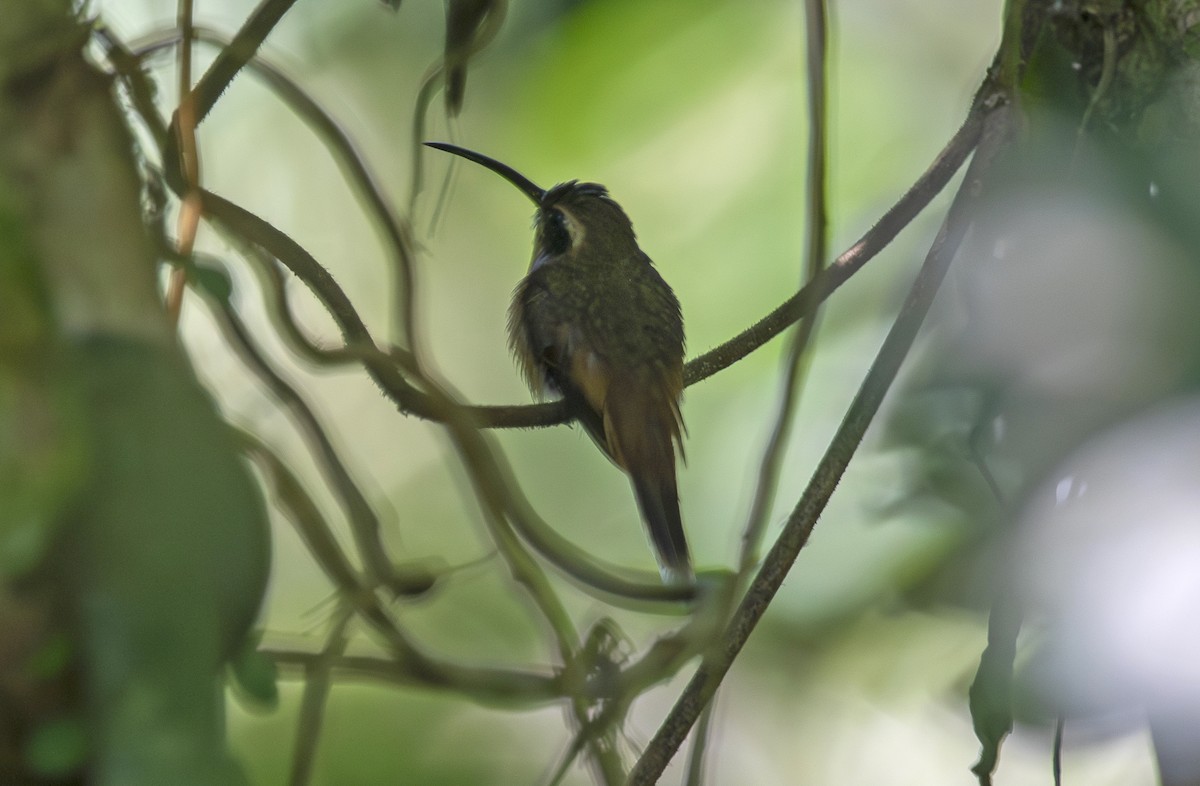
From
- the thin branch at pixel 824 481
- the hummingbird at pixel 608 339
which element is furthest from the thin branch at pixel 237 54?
the hummingbird at pixel 608 339

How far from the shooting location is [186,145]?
3.14 ft

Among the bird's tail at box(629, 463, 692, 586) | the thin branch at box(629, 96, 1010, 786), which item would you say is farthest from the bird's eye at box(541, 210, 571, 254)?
the thin branch at box(629, 96, 1010, 786)

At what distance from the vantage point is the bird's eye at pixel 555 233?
2518 millimetres

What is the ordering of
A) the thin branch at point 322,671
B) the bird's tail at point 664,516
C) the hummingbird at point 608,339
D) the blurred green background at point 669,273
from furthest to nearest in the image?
the blurred green background at point 669,273
the hummingbird at point 608,339
the bird's tail at point 664,516
the thin branch at point 322,671

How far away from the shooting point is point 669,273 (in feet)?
10.2

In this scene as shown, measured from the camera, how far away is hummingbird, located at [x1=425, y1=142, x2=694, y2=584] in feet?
6.49

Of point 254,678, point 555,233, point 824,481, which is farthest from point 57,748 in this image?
point 555,233

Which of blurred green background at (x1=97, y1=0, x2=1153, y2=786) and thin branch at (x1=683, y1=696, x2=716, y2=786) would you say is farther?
blurred green background at (x1=97, y1=0, x2=1153, y2=786)

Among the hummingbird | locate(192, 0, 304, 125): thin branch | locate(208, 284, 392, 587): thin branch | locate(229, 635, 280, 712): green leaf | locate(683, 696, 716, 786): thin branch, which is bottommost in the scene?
locate(229, 635, 280, 712): green leaf

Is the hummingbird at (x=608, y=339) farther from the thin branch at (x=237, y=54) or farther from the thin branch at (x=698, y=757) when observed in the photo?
the thin branch at (x=237, y=54)

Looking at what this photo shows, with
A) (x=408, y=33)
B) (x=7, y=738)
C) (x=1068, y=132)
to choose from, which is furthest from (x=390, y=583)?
(x=408, y=33)

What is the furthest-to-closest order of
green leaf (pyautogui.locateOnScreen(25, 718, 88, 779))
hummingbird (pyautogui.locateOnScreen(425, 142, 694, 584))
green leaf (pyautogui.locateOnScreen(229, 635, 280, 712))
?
hummingbird (pyautogui.locateOnScreen(425, 142, 694, 584)) → green leaf (pyautogui.locateOnScreen(229, 635, 280, 712)) → green leaf (pyautogui.locateOnScreen(25, 718, 88, 779))

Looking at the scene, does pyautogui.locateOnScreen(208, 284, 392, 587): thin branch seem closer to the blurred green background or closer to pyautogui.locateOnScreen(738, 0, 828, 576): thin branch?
pyautogui.locateOnScreen(738, 0, 828, 576): thin branch

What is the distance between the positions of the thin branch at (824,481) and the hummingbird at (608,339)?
657 millimetres
